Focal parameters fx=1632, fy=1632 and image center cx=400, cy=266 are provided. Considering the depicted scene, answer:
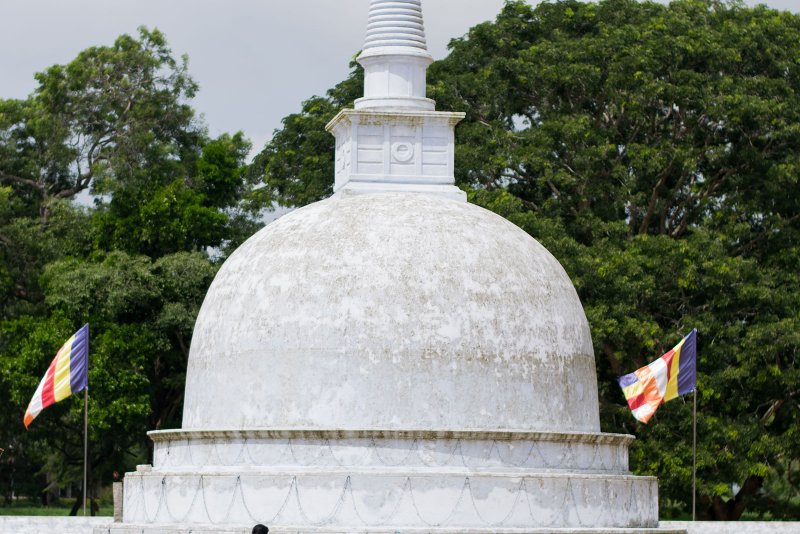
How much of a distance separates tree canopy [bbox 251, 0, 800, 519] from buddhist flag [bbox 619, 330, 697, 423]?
4.56 m

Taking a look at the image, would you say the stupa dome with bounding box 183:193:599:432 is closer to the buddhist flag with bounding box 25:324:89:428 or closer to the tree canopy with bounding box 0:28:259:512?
the buddhist flag with bounding box 25:324:89:428

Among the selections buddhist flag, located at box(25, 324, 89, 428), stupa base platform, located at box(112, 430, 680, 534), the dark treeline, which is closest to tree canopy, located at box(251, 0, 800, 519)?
the dark treeline

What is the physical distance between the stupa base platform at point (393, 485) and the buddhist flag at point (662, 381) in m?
4.83

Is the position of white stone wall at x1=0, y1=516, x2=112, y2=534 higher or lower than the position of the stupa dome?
lower

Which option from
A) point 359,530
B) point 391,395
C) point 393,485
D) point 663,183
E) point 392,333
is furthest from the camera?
point 663,183

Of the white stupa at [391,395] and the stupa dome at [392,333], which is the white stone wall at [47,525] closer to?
the white stupa at [391,395]

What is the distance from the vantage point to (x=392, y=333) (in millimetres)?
25969

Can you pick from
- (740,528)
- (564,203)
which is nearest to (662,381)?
(740,528)

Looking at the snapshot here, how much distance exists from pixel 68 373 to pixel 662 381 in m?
11.6

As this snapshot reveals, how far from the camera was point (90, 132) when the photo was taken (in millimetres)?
49219

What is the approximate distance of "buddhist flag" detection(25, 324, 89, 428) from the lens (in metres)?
32.1

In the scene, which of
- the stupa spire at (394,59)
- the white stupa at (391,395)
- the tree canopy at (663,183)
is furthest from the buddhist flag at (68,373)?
the tree canopy at (663,183)

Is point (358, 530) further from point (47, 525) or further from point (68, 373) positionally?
point (47, 525)

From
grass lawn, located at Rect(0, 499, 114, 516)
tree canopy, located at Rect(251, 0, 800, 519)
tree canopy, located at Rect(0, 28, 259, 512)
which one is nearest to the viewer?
tree canopy, located at Rect(251, 0, 800, 519)
